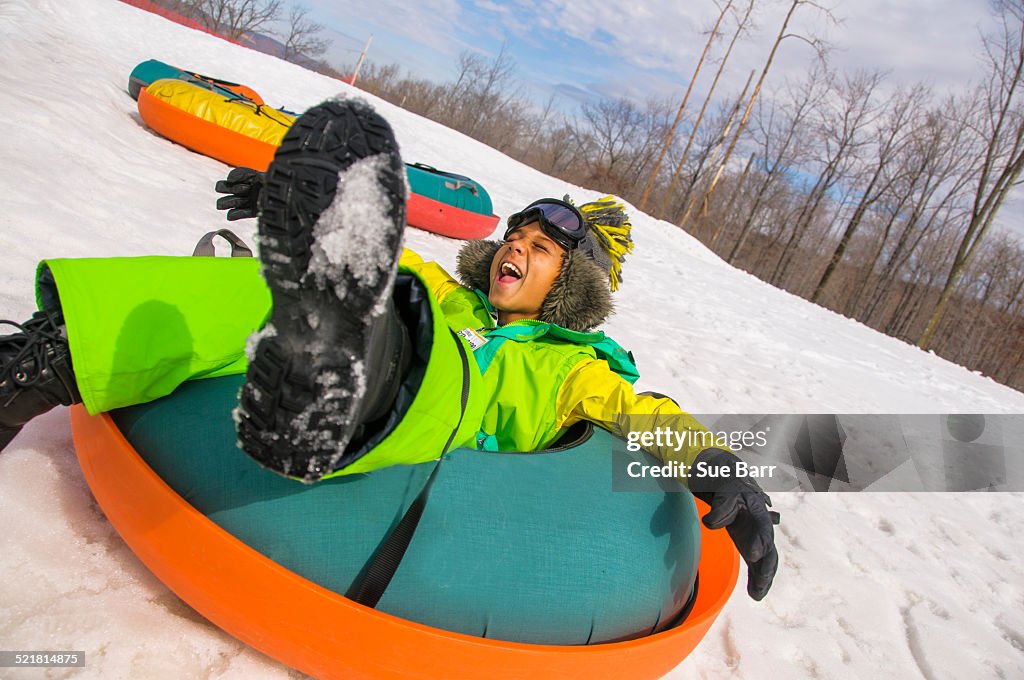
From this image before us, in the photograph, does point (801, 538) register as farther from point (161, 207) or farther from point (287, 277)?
point (161, 207)

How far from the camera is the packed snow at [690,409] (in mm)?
1310

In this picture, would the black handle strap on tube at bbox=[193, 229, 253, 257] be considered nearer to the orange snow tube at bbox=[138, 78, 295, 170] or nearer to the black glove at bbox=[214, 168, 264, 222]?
the black glove at bbox=[214, 168, 264, 222]

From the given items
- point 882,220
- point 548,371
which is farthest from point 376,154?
point 882,220

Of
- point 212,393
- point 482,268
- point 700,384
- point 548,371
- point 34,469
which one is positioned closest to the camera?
point 212,393

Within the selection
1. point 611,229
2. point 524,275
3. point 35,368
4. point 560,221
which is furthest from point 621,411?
point 35,368

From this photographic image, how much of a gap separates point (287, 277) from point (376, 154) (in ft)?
0.72

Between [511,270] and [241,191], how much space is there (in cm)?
97

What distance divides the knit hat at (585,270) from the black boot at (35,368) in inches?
56.1

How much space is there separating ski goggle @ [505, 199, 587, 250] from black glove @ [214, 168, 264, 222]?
909 millimetres

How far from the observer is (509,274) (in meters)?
Answer: 2.27

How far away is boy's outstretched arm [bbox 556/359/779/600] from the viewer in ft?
4.61

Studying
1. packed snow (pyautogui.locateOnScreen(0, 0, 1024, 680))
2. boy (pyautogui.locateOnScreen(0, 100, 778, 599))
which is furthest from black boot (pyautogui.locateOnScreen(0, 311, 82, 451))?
packed snow (pyautogui.locateOnScreen(0, 0, 1024, 680))

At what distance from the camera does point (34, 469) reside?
1501mm

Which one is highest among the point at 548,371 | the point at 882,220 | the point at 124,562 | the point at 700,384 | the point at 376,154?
the point at 882,220
